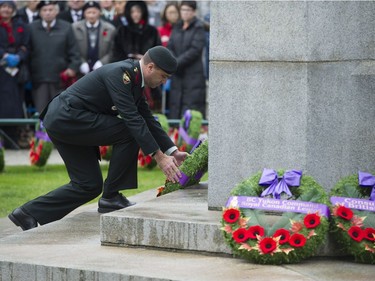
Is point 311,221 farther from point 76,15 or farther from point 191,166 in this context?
point 76,15

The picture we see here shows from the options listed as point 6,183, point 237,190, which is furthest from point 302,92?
point 6,183

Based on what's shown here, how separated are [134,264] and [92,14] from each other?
31.7ft

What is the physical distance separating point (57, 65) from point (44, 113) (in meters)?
7.57

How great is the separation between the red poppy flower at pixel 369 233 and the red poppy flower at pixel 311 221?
1.07 ft

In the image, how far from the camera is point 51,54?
1642cm

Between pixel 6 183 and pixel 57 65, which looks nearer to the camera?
pixel 6 183

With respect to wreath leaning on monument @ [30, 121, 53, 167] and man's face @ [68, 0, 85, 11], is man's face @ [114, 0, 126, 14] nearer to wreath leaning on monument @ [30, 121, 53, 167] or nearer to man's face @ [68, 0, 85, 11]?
man's face @ [68, 0, 85, 11]

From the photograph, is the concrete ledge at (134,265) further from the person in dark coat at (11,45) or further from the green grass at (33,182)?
the person in dark coat at (11,45)

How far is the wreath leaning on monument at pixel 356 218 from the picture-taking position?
7.01m

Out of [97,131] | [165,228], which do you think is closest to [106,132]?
[97,131]

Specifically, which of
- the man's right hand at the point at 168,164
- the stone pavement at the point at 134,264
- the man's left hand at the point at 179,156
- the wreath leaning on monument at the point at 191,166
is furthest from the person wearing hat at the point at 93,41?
the stone pavement at the point at 134,264

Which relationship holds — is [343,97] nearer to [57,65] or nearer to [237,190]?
[237,190]

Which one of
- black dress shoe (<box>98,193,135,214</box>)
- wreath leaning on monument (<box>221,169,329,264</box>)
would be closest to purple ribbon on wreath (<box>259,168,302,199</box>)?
wreath leaning on monument (<box>221,169,329,264</box>)

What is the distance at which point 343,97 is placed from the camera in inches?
300
